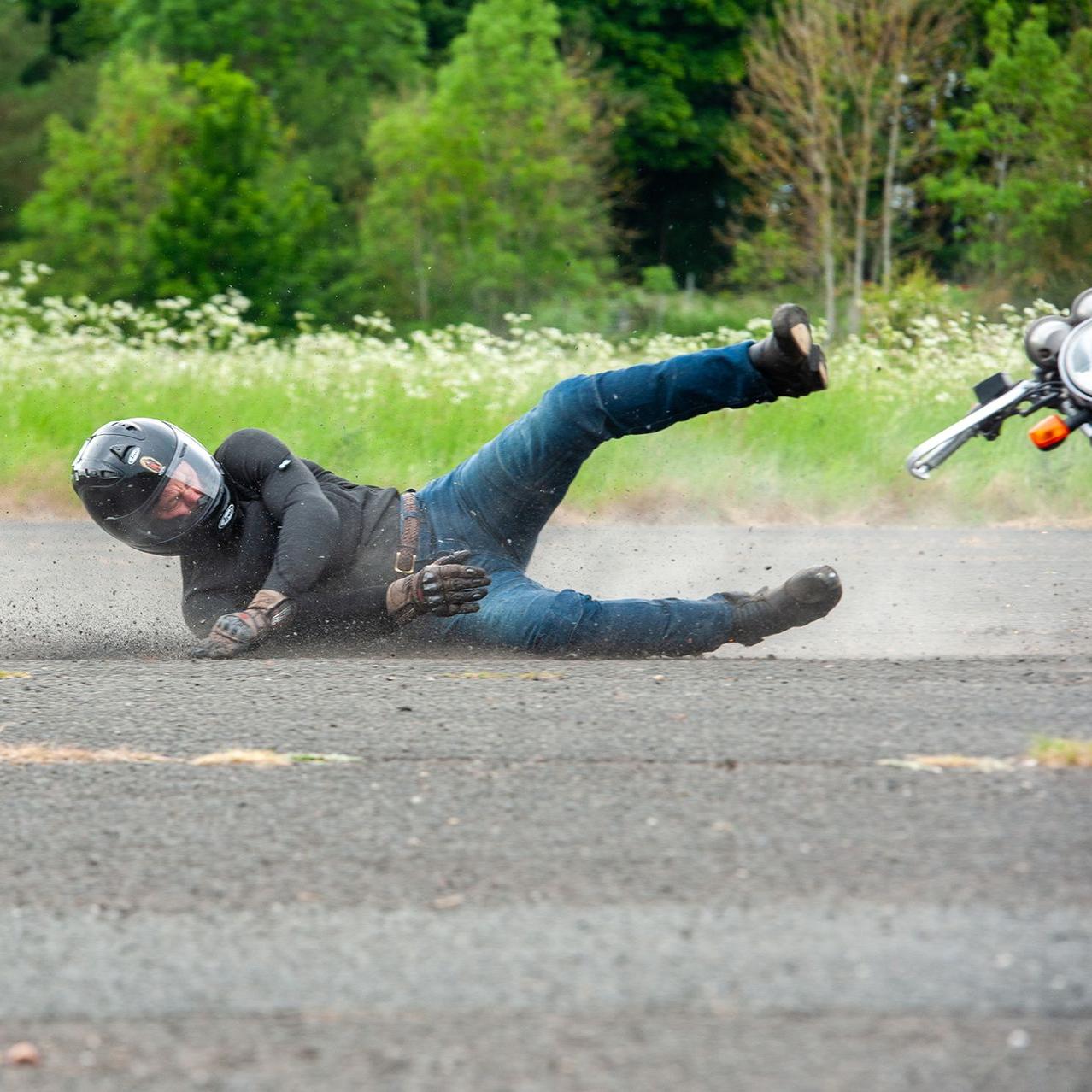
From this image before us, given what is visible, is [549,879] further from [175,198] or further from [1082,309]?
[175,198]

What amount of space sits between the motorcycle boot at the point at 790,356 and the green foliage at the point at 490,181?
2947 centimetres

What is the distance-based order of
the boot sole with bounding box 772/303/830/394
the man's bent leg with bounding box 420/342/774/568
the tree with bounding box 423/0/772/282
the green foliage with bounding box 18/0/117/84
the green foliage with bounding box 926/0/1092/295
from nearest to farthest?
1. the boot sole with bounding box 772/303/830/394
2. the man's bent leg with bounding box 420/342/774/568
3. the green foliage with bounding box 926/0/1092/295
4. the tree with bounding box 423/0/772/282
5. the green foliage with bounding box 18/0/117/84

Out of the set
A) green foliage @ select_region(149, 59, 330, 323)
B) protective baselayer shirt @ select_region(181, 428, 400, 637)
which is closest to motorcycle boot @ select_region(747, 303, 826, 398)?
protective baselayer shirt @ select_region(181, 428, 400, 637)

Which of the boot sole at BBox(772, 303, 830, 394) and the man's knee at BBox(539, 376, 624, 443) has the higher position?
the boot sole at BBox(772, 303, 830, 394)

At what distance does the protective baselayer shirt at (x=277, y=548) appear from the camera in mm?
6066

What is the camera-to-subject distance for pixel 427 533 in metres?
6.17

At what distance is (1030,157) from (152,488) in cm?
3064

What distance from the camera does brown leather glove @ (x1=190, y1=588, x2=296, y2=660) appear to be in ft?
19.2

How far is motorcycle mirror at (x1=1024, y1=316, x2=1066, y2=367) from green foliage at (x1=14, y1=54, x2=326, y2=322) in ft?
93.3

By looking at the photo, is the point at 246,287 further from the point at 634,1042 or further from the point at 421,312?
the point at 634,1042

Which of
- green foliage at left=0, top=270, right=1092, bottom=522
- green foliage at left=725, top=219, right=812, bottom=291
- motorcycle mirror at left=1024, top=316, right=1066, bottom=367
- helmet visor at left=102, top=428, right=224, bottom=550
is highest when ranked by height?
motorcycle mirror at left=1024, top=316, right=1066, bottom=367

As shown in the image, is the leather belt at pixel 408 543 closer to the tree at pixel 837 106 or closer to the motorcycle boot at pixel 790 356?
the motorcycle boot at pixel 790 356

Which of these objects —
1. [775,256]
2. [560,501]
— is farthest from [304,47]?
[560,501]

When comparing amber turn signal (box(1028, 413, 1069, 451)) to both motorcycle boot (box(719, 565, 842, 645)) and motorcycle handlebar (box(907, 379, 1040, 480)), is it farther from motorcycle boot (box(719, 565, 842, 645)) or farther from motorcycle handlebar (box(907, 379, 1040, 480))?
motorcycle boot (box(719, 565, 842, 645))
